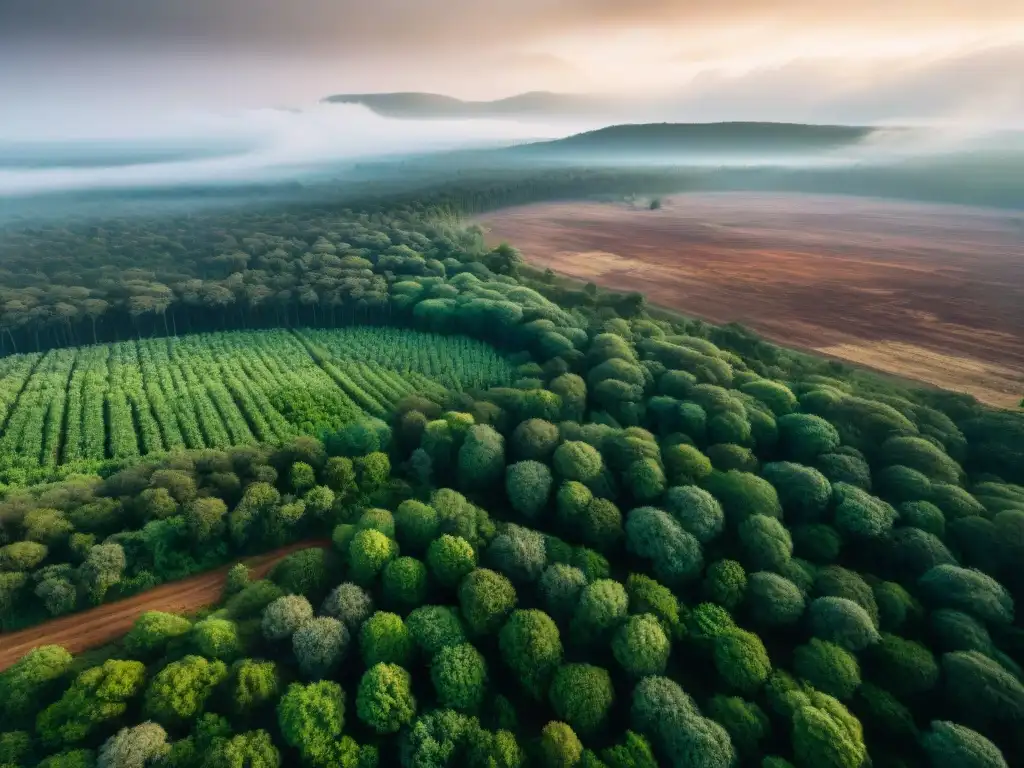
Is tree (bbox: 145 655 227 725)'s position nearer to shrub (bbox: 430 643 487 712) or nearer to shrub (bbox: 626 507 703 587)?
shrub (bbox: 430 643 487 712)

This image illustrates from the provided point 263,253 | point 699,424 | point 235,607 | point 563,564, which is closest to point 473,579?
point 563,564

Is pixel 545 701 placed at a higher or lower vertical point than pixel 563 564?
lower

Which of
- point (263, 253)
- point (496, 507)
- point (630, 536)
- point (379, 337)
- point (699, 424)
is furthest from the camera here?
point (263, 253)

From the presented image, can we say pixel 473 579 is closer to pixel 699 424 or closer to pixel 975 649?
pixel 699 424

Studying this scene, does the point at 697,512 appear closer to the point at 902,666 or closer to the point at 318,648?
the point at 902,666

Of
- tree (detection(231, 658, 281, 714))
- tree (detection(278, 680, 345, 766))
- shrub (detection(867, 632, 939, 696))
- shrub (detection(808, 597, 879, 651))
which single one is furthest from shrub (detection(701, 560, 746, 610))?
tree (detection(231, 658, 281, 714))

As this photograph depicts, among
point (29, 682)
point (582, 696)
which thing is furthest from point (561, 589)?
point (29, 682)

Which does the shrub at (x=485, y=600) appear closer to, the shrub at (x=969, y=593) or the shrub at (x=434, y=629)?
the shrub at (x=434, y=629)
